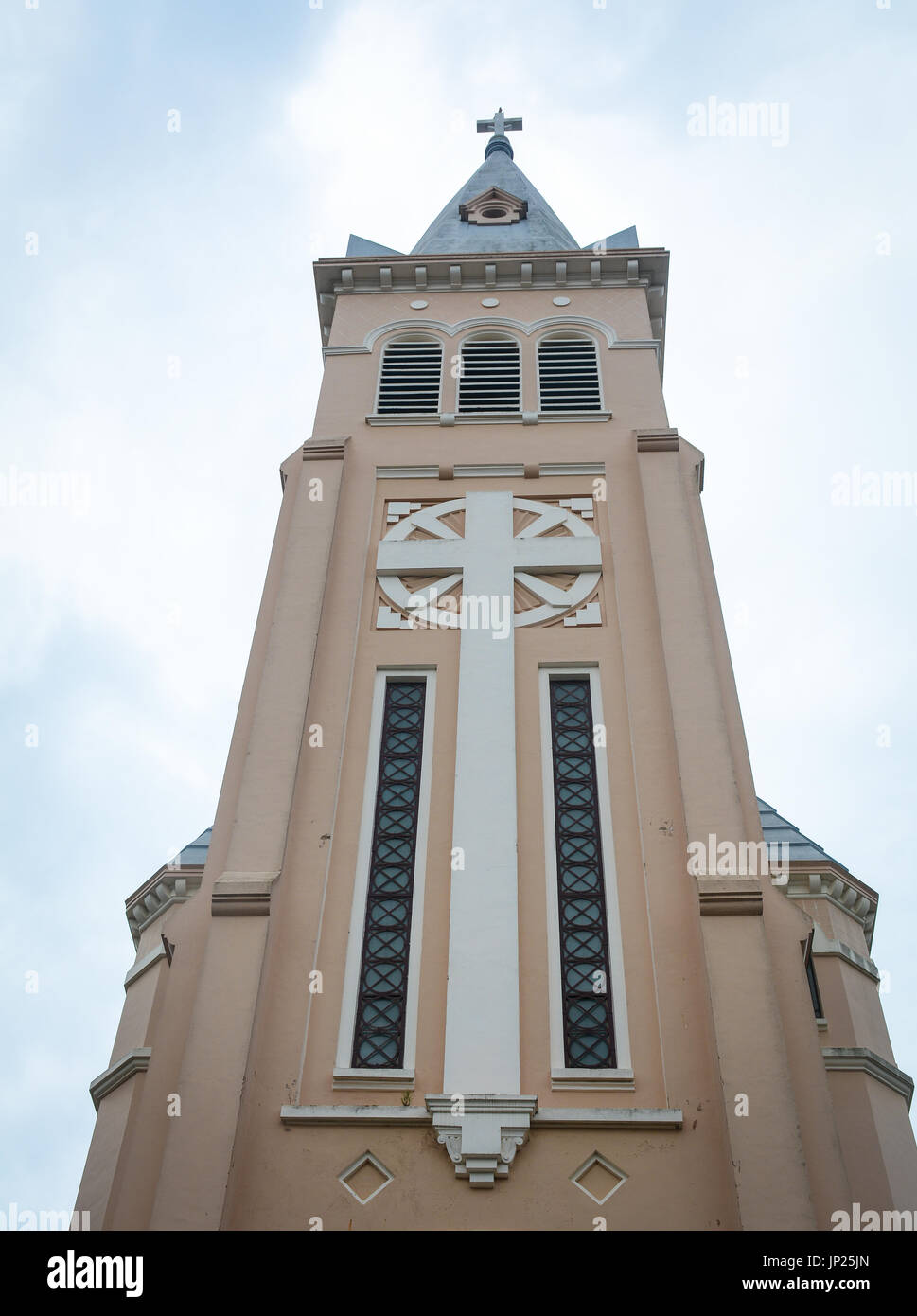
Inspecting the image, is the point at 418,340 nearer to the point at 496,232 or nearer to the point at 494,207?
the point at 496,232

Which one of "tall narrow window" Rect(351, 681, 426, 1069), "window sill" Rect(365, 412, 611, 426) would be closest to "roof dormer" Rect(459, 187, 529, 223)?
"window sill" Rect(365, 412, 611, 426)

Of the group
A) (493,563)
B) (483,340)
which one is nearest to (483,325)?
(483,340)

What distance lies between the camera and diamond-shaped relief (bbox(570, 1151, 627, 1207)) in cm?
957

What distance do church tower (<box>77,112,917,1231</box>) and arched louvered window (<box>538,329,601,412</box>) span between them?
97mm

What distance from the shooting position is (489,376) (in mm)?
18453

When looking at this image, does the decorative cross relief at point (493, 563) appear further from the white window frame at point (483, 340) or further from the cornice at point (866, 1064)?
the cornice at point (866, 1064)

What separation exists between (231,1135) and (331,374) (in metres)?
11.5

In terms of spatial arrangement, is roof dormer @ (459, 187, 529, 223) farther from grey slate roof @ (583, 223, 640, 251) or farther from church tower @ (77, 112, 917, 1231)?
church tower @ (77, 112, 917, 1231)

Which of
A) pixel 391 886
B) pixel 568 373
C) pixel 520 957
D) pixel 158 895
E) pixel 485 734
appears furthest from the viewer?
pixel 568 373

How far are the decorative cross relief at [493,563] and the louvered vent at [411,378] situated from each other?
2462 millimetres

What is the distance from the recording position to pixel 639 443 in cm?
1598

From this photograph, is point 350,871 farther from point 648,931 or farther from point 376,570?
point 376,570

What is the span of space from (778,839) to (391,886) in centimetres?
749
